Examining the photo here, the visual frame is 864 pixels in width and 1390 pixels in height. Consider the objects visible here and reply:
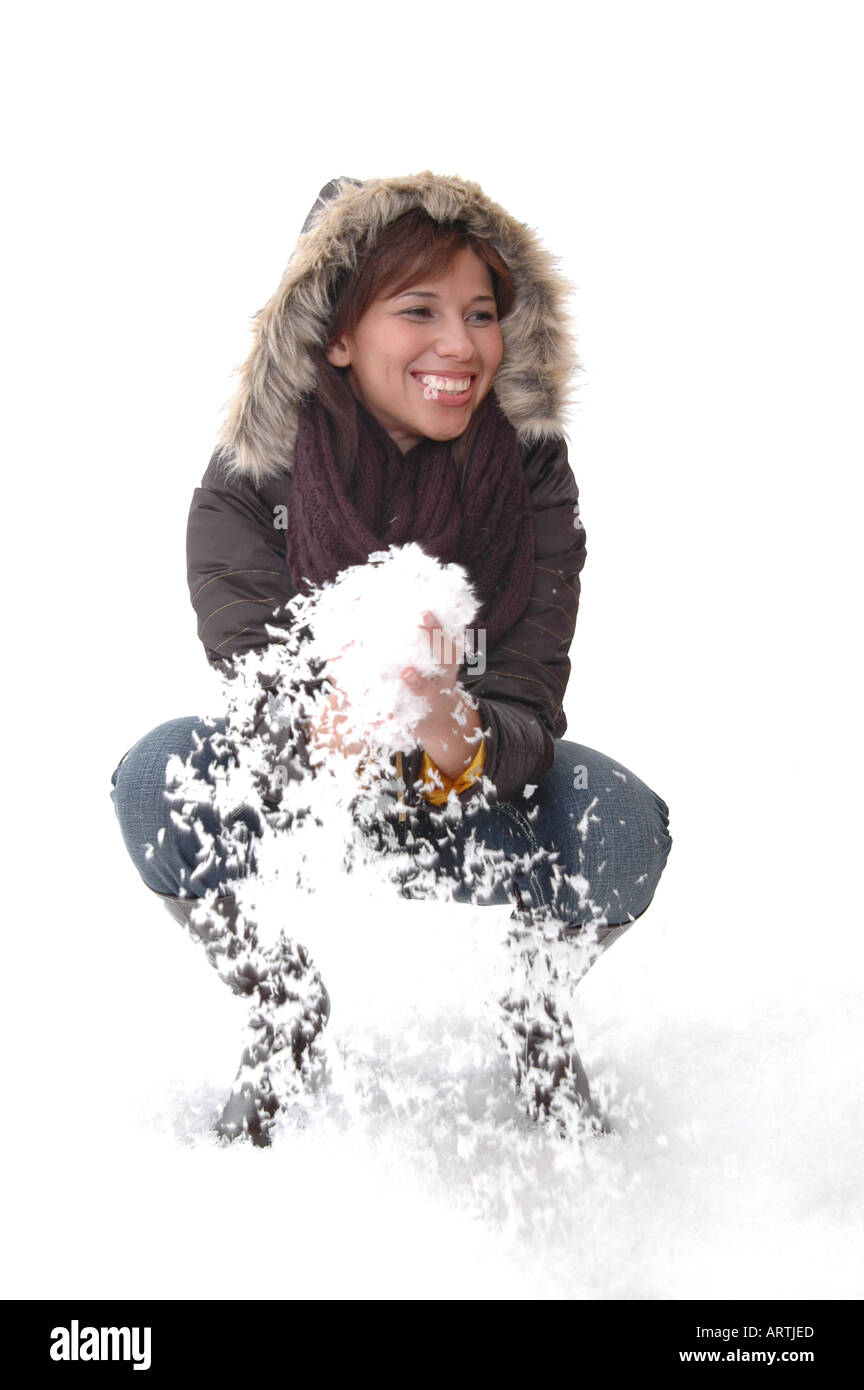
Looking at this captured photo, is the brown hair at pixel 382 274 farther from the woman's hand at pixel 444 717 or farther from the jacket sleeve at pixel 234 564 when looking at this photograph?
the woman's hand at pixel 444 717

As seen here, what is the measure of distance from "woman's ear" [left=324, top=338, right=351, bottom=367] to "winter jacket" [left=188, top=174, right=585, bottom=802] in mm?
12

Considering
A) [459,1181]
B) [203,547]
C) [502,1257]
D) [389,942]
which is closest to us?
[502,1257]

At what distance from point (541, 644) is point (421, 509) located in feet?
0.63

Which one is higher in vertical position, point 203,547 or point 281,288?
point 281,288

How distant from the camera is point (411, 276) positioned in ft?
4.47

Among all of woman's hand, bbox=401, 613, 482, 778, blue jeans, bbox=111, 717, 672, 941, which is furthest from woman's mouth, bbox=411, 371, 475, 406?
blue jeans, bbox=111, 717, 672, 941

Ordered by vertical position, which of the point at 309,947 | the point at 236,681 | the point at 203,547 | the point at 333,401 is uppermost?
the point at 333,401

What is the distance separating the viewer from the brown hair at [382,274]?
4.47ft

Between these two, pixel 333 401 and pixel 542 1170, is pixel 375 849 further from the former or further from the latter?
pixel 333 401

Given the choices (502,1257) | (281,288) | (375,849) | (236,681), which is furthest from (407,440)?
(502,1257)

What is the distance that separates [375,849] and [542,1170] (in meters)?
0.35

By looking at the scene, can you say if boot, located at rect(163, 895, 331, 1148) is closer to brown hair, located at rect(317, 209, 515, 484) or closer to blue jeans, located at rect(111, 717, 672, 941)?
blue jeans, located at rect(111, 717, 672, 941)

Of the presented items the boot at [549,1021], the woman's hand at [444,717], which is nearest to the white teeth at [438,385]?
the woman's hand at [444,717]

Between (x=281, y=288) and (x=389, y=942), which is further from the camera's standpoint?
(x=389, y=942)
